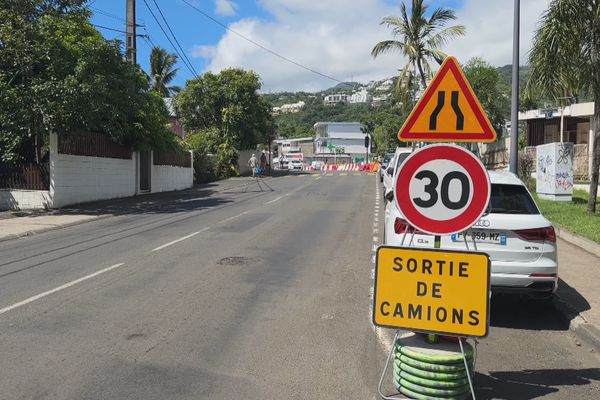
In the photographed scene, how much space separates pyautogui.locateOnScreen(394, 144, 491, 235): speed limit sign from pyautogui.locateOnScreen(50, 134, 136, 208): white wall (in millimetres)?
16966

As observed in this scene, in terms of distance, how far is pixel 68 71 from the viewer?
1750 cm

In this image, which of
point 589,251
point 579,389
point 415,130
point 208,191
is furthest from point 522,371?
point 208,191

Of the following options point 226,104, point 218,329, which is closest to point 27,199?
point 218,329

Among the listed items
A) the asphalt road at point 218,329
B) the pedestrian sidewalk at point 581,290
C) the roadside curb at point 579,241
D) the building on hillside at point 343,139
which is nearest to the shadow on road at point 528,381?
the asphalt road at point 218,329

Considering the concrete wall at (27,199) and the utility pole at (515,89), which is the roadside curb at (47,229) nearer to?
the concrete wall at (27,199)

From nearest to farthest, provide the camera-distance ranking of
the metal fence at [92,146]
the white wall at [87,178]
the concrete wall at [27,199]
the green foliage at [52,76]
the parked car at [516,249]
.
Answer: the parked car at [516,249]
the green foliage at [52,76]
the concrete wall at [27,199]
the white wall at [87,178]
the metal fence at [92,146]

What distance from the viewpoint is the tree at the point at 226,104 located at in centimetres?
4109

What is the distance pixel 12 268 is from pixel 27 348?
14.9 ft

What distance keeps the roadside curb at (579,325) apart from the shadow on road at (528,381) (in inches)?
25.8

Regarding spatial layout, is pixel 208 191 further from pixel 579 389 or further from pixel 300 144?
pixel 300 144

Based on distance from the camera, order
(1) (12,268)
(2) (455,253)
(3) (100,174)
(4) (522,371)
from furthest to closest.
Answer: (3) (100,174) → (1) (12,268) → (4) (522,371) → (2) (455,253)

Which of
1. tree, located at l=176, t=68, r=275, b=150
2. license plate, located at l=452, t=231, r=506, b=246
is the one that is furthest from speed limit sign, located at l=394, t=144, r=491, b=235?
tree, located at l=176, t=68, r=275, b=150

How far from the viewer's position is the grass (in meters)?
12.2

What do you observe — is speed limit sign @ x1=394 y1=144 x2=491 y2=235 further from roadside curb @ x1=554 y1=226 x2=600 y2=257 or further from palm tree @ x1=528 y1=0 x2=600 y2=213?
palm tree @ x1=528 y1=0 x2=600 y2=213
